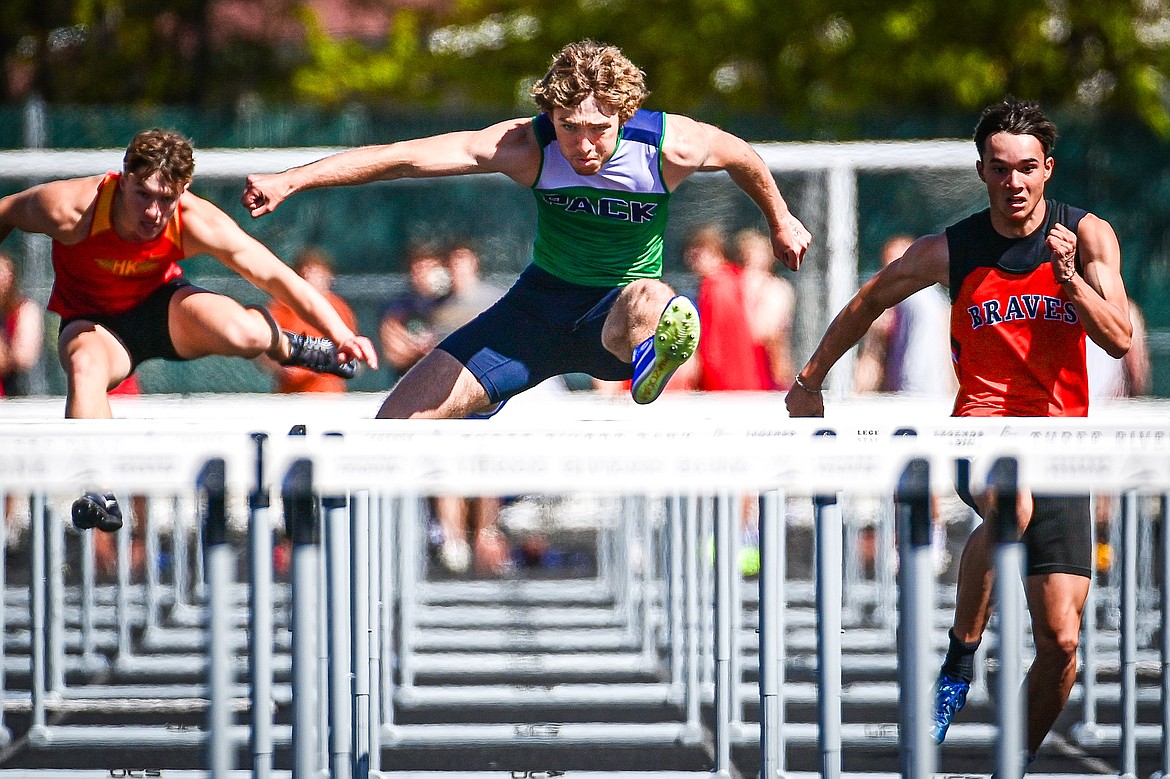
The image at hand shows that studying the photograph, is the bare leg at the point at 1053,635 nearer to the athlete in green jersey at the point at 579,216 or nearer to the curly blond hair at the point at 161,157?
the athlete in green jersey at the point at 579,216

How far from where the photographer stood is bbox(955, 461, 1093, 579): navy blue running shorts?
3.68m

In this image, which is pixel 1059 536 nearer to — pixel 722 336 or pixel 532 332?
pixel 532 332

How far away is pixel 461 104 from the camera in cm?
1495

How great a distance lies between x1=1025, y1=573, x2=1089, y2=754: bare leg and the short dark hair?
118 cm

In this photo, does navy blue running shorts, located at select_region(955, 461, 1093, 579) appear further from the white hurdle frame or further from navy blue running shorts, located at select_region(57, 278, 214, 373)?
navy blue running shorts, located at select_region(57, 278, 214, 373)

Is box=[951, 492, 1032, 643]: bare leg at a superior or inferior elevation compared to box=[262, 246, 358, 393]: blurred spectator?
inferior

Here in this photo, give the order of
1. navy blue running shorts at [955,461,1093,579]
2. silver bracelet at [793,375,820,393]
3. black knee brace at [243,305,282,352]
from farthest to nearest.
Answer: black knee brace at [243,305,282,352] → silver bracelet at [793,375,820,393] → navy blue running shorts at [955,461,1093,579]

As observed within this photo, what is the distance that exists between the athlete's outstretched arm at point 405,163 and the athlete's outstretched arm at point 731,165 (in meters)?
0.40

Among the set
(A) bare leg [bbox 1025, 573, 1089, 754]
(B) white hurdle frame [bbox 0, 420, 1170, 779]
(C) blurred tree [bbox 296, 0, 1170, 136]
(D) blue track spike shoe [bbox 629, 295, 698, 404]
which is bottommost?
(A) bare leg [bbox 1025, 573, 1089, 754]

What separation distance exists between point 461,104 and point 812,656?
9.61 meters

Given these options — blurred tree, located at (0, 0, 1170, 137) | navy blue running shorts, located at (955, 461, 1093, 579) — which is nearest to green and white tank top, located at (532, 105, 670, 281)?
navy blue running shorts, located at (955, 461, 1093, 579)

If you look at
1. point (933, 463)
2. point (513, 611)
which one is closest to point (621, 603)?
point (513, 611)

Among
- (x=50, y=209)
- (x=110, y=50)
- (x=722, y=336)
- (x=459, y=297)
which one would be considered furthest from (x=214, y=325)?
(x=110, y=50)

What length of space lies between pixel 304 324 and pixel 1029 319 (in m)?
4.78
